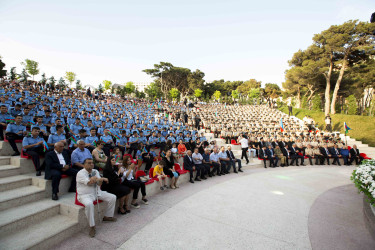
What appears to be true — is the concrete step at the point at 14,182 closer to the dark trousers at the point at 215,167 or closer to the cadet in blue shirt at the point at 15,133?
the cadet in blue shirt at the point at 15,133

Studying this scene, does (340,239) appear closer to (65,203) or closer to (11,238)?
(65,203)

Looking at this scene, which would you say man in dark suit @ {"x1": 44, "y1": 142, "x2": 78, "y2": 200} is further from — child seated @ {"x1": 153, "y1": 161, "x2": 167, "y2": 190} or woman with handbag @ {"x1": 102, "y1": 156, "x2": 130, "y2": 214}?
child seated @ {"x1": 153, "y1": 161, "x2": 167, "y2": 190}

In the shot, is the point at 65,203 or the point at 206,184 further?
the point at 206,184

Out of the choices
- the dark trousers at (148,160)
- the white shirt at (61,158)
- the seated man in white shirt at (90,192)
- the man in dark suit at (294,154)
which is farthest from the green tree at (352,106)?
the white shirt at (61,158)

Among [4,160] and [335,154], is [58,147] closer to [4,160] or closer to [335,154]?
[4,160]

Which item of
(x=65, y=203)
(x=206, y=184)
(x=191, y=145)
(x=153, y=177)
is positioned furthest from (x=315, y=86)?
(x=65, y=203)

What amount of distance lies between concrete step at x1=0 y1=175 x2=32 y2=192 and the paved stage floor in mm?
2000

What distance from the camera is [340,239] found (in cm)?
349

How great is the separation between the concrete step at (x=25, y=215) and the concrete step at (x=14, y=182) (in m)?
0.74

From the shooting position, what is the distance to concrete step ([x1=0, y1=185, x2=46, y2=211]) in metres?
3.38

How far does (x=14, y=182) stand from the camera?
3928 mm

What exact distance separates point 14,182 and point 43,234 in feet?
5.90

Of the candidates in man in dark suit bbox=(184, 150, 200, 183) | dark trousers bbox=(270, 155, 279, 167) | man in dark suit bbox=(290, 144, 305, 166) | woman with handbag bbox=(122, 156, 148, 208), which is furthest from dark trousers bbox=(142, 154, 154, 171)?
man in dark suit bbox=(290, 144, 305, 166)

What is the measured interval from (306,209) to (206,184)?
3259 mm
